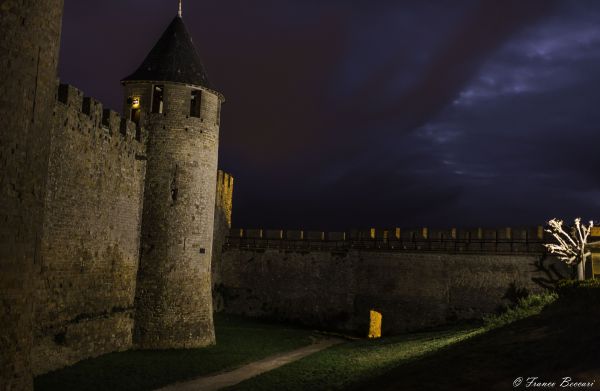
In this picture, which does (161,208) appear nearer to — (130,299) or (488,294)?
(130,299)

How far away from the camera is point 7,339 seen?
909cm

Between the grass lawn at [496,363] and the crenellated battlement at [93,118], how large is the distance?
8.50 meters

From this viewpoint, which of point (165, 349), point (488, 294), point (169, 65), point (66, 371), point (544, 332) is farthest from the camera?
point (488, 294)

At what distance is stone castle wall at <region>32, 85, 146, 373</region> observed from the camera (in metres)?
14.3

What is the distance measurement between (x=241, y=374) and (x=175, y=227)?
5.96m

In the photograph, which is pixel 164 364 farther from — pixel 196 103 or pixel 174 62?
pixel 174 62

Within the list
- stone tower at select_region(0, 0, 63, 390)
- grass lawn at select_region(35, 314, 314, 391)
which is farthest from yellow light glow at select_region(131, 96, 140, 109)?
stone tower at select_region(0, 0, 63, 390)

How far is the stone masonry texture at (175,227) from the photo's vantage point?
18469 millimetres

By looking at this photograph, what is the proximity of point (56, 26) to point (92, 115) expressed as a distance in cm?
603

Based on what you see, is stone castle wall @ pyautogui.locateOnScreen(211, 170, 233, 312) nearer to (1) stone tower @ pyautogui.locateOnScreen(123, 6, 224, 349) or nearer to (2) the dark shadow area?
(1) stone tower @ pyautogui.locateOnScreen(123, 6, 224, 349)

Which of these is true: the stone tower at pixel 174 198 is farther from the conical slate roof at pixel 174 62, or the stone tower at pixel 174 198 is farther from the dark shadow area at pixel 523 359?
the dark shadow area at pixel 523 359

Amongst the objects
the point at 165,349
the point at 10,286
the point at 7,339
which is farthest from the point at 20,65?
the point at 165,349

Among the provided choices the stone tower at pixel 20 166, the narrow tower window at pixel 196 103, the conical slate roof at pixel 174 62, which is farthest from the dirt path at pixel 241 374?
Answer: the conical slate roof at pixel 174 62

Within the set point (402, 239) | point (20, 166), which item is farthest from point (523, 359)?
point (402, 239)
